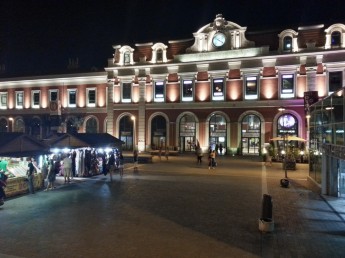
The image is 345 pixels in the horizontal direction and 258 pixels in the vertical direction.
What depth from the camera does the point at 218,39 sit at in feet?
125

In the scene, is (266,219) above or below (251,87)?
below

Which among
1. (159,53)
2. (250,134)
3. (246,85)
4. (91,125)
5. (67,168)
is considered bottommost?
(67,168)

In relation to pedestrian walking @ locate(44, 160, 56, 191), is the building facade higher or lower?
higher

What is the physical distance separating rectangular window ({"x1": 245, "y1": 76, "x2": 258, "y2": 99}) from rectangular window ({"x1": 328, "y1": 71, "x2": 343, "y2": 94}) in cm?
748

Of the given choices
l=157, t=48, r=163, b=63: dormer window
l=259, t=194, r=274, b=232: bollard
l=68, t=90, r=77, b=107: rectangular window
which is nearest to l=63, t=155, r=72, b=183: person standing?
l=259, t=194, r=274, b=232: bollard

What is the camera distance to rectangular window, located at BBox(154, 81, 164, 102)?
41.0 meters

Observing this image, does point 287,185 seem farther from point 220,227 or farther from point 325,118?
point 220,227

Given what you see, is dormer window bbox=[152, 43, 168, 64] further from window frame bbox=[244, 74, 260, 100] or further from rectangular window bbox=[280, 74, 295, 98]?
rectangular window bbox=[280, 74, 295, 98]

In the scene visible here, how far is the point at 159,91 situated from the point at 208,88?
6.30 metres

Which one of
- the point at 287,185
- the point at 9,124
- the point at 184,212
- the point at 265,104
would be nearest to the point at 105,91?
the point at 9,124

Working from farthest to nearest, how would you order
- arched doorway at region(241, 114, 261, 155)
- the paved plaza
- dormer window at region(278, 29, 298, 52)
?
arched doorway at region(241, 114, 261, 155)
dormer window at region(278, 29, 298, 52)
the paved plaza

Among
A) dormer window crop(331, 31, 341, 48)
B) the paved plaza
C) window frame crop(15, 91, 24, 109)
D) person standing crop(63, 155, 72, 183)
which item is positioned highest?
dormer window crop(331, 31, 341, 48)

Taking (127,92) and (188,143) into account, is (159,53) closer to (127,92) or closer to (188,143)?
(127,92)

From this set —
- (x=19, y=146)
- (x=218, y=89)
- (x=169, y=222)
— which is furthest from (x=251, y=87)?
(x=169, y=222)
